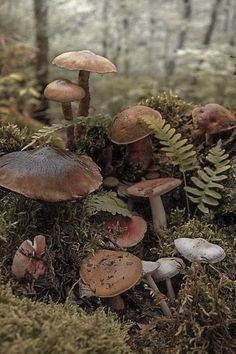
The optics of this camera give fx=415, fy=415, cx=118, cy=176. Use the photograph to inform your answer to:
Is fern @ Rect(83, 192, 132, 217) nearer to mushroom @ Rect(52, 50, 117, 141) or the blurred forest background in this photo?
mushroom @ Rect(52, 50, 117, 141)

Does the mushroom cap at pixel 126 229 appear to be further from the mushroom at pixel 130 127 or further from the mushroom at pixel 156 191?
the mushroom at pixel 130 127

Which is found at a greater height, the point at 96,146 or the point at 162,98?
the point at 162,98

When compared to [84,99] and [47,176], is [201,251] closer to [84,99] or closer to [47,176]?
[47,176]

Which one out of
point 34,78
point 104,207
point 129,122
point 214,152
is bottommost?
point 34,78

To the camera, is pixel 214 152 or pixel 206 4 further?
pixel 206 4

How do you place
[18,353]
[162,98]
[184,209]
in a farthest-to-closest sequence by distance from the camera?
[162,98] → [184,209] → [18,353]

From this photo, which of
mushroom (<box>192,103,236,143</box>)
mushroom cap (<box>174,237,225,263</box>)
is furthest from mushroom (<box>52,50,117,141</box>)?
mushroom cap (<box>174,237,225,263</box>)

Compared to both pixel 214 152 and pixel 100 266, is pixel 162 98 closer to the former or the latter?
pixel 214 152

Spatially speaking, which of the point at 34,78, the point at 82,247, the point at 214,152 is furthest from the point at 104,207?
the point at 34,78

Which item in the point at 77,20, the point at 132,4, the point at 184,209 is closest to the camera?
the point at 184,209
